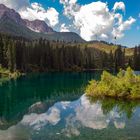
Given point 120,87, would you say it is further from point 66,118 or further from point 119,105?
point 66,118

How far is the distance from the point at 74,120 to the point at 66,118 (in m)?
2.66

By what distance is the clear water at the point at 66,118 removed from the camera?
1834 inches

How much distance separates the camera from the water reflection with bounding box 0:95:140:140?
156 ft

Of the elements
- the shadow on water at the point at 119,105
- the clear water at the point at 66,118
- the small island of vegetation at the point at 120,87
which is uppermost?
the small island of vegetation at the point at 120,87

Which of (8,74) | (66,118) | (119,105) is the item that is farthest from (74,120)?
(8,74)

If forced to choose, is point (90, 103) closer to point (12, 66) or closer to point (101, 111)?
point (101, 111)

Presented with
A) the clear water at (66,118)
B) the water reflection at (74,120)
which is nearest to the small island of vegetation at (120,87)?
the clear water at (66,118)

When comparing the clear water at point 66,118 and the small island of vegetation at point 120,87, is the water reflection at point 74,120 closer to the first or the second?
the clear water at point 66,118

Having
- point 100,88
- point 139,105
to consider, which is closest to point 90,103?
point 100,88

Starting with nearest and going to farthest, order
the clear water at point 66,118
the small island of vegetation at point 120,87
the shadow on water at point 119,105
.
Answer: the clear water at point 66,118
the shadow on water at point 119,105
the small island of vegetation at point 120,87

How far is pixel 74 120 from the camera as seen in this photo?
193ft

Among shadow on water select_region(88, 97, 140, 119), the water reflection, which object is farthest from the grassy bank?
shadow on water select_region(88, 97, 140, 119)

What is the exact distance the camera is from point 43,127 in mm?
52438

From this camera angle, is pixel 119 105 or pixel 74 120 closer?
pixel 74 120
